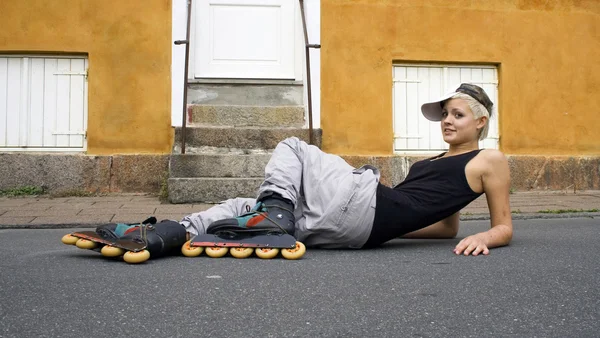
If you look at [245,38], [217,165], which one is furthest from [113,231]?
[245,38]

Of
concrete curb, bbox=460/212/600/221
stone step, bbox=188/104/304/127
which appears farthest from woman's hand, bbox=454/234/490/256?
stone step, bbox=188/104/304/127

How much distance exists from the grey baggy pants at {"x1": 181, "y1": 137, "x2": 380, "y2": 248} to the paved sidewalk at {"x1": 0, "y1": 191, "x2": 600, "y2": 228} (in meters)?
2.27

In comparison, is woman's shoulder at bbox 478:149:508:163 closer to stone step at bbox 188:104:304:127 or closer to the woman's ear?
the woman's ear

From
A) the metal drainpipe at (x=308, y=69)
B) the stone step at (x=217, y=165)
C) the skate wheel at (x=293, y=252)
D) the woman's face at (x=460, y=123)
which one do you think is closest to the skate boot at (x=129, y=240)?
the skate wheel at (x=293, y=252)

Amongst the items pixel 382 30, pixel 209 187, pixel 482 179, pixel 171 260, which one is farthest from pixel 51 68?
pixel 482 179

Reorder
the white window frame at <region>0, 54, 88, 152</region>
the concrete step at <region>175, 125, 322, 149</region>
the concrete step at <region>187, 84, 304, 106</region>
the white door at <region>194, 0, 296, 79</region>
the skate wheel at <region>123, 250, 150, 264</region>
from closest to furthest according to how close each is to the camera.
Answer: the skate wheel at <region>123, 250, 150, 264</region> < the concrete step at <region>175, 125, 322, 149</region> < the white window frame at <region>0, 54, 88, 152</region> < the concrete step at <region>187, 84, 304, 106</region> < the white door at <region>194, 0, 296, 79</region>

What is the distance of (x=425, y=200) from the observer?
3291mm

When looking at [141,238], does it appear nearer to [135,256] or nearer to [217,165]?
[135,256]

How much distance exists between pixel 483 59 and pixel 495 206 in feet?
16.8

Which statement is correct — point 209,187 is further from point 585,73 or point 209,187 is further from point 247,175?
point 585,73

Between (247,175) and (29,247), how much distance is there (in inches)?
122

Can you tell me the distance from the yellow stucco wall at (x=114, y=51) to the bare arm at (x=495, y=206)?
478cm

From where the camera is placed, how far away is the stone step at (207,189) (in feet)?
20.3

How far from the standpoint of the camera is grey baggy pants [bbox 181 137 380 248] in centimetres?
318
